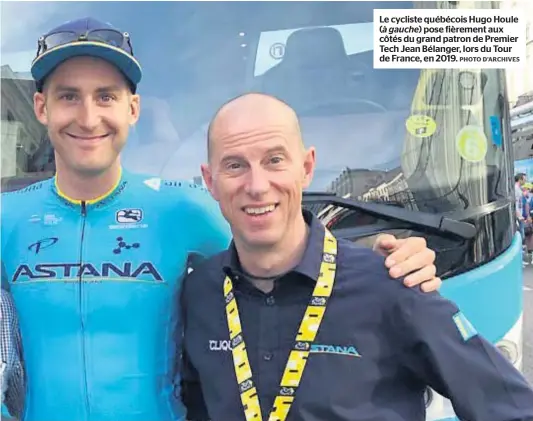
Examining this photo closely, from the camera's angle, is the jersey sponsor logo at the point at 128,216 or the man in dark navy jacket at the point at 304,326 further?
the jersey sponsor logo at the point at 128,216

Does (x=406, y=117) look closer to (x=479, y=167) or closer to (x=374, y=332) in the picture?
(x=479, y=167)

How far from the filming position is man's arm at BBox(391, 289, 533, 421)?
4.61 feet

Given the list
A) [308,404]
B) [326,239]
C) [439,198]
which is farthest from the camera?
[439,198]

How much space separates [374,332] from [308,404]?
21 cm

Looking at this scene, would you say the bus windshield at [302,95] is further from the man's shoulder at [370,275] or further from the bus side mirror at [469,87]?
the man's shoulder at [370,275]

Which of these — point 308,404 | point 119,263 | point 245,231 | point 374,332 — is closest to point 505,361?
point 374,332

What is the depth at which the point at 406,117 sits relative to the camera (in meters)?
2.63

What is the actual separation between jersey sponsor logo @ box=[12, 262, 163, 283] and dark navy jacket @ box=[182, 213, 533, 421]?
0.22m

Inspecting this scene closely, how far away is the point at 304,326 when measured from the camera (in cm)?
146

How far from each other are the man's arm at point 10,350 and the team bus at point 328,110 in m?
0.91

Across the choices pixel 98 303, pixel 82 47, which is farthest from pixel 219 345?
pixel 82 47

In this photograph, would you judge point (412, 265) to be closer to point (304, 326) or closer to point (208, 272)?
point (304, 326)

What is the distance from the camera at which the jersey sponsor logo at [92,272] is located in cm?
160
